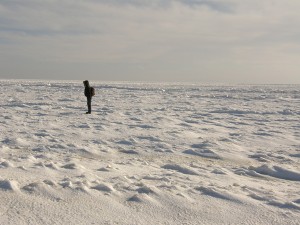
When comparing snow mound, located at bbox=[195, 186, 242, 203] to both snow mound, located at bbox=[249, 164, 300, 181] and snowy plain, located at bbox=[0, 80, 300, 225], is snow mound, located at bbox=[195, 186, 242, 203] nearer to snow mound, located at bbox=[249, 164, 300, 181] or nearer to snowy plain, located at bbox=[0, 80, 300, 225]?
snowy plain, located at bbox=[0, 80, 300, 225]

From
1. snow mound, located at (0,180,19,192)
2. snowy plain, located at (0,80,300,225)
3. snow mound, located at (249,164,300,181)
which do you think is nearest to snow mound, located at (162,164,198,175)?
snowy plain, located at (0,80,300,225)

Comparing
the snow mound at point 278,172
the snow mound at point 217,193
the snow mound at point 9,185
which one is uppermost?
the snow mound at point 9,185

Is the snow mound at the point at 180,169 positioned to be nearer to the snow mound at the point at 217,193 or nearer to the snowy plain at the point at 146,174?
the snowy plain at the point at 146,174

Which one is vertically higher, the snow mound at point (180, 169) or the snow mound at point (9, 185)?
the snow mound at point (9, 185)

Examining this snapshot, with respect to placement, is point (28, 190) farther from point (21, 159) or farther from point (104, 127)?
point (104, 127)

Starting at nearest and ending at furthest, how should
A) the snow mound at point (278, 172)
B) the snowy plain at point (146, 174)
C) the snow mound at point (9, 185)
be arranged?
the snowy plain at point (146, 174) < the snow mound at point (9, 185) < the snow mound at point (278, 172)

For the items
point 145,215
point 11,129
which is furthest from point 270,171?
point 11,129

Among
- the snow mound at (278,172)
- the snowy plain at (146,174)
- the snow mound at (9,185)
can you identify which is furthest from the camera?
the snow mound at (278,172)

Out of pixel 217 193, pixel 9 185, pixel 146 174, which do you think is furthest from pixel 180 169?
pixel 9 185

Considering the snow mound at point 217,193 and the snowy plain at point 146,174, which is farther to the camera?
the snow mound at point 217,193

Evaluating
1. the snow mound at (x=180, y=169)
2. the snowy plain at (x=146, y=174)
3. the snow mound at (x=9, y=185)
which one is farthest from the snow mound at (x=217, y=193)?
the snow mound at (x=9, y=185)

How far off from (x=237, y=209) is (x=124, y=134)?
5.84 meters

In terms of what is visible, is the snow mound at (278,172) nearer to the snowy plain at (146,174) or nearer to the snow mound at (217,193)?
the snowy plain at (146,174)

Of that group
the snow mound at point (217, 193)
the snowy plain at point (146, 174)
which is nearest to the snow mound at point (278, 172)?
the snowy plain at point (146, 174)
